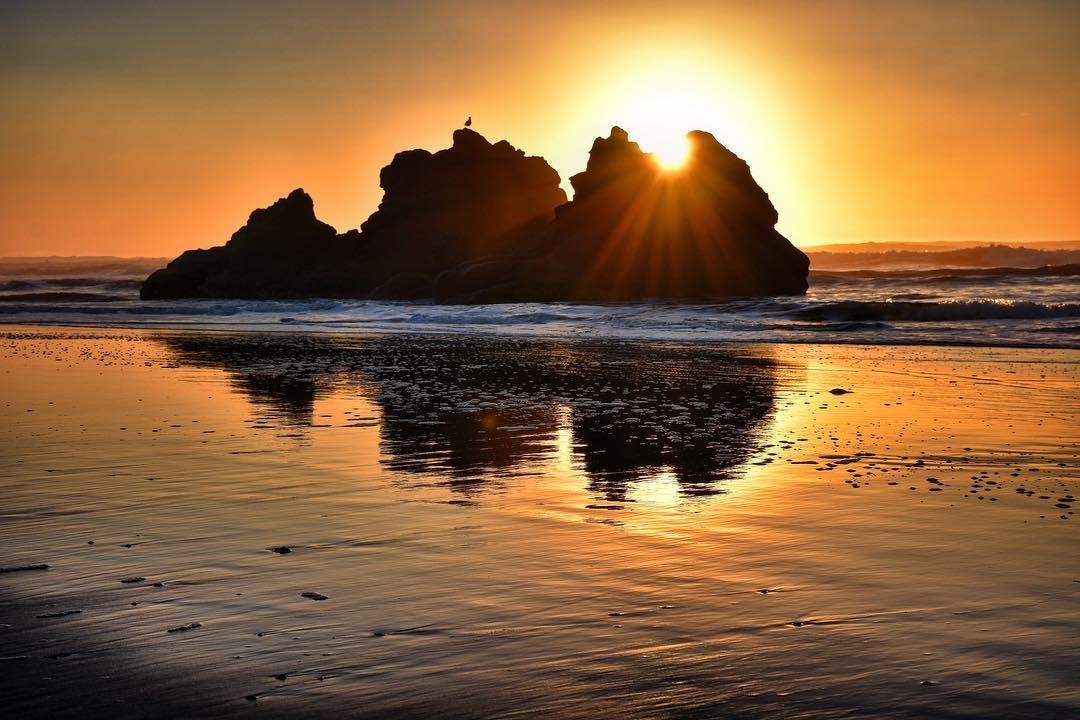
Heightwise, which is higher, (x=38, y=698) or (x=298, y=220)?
(x=298, y=220)

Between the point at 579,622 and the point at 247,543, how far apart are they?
308 cm

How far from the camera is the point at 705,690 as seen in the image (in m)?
4.96

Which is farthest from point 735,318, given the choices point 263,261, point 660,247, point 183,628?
point 263,261

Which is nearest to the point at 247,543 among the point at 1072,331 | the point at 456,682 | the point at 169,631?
the point at 169,631

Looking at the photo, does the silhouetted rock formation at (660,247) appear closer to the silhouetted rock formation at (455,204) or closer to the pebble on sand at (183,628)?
the silhouetted rock formation at (455,204)

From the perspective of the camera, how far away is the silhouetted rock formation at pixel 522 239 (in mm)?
70438

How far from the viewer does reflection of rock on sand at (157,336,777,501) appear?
38.5ft

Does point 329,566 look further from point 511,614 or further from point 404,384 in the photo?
point 404,384

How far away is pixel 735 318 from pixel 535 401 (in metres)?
29.6

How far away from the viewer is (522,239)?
89.7 meters

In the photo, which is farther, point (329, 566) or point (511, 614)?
point (329, 566)

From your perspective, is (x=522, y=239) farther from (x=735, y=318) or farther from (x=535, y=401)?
(x=535, y=401)

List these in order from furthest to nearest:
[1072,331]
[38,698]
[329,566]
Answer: [1072,331] → [329,566] → [38,698]

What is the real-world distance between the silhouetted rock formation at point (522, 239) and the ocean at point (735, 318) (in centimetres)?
705
